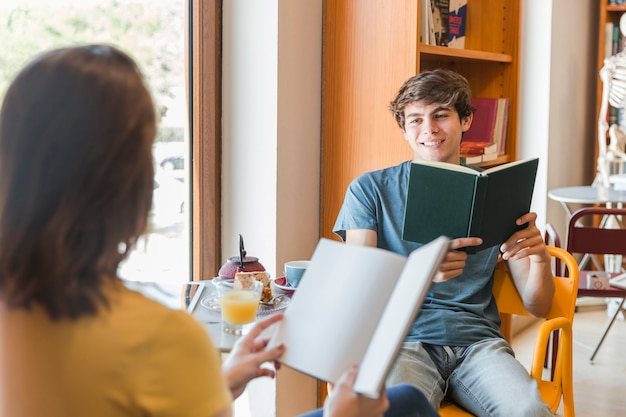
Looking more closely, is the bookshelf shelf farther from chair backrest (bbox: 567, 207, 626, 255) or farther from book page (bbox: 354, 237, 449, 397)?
book page (bbox: 354, 237, 449, 397)

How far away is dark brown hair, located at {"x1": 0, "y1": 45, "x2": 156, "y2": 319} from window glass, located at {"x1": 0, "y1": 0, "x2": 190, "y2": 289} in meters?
1.09

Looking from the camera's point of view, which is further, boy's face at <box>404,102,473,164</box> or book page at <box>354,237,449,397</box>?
boy's face at <box>404,102,473,164</box>

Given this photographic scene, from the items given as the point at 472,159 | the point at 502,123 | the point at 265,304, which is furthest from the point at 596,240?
the point at 265,304

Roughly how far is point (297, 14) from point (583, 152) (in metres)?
2.95

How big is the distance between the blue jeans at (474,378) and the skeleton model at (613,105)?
8.57 feet

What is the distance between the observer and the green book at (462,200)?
67.9 inches

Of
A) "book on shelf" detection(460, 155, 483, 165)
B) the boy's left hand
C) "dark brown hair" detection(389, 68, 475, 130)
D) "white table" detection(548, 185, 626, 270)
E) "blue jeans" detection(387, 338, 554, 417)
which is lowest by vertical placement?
"blue jeans" detection(387, 338, 554, 417)

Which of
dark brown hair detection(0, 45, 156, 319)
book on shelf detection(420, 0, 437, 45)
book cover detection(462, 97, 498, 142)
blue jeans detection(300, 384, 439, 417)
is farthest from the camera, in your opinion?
book cover detection(462, 97, 498, 142)

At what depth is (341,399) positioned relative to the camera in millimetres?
1068

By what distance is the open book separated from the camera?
106 cm

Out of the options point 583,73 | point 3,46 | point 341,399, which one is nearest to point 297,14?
point 3,46

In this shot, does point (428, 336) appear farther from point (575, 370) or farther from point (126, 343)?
point (575, 370)

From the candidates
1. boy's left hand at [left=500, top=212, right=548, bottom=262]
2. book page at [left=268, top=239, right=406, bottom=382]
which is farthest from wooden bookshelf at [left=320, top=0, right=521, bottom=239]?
book page at [left=268, top=239, right=406, bottom=382]

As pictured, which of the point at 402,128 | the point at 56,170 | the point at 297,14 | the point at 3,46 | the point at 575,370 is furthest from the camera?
the point at 575,370
